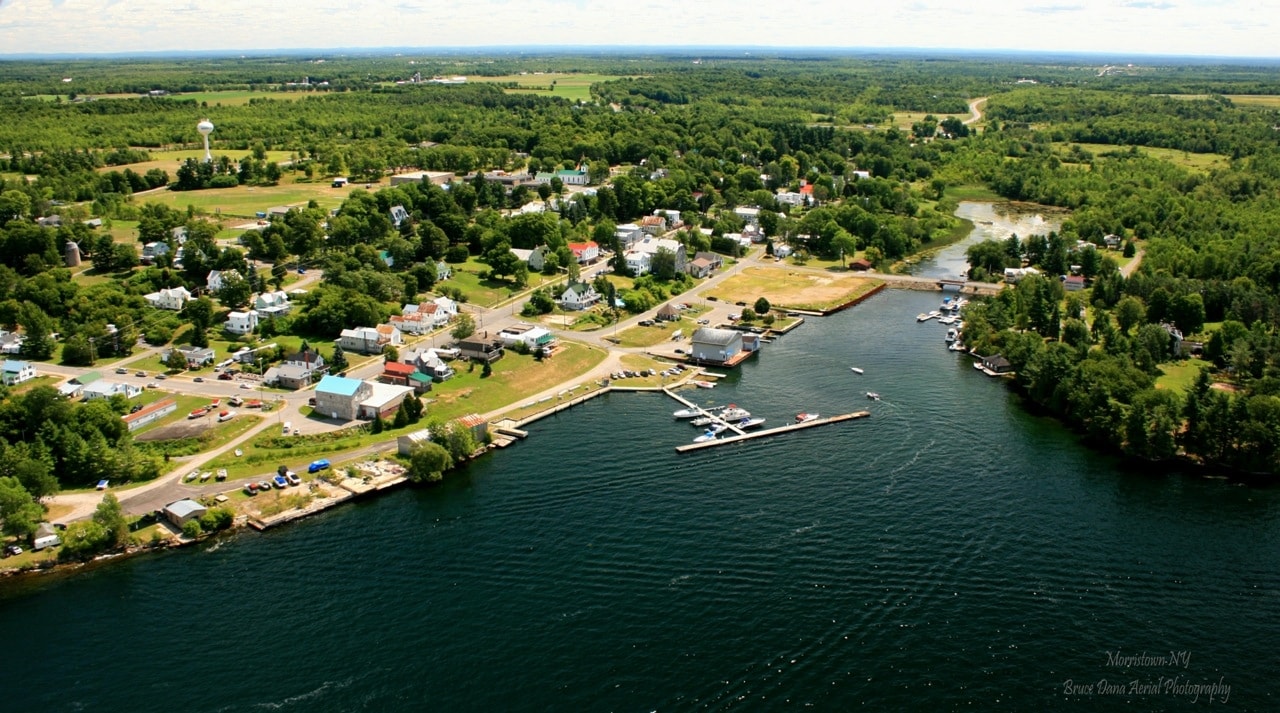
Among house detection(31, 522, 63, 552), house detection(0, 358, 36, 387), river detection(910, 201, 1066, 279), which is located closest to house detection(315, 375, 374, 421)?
house detection(31, 522, 63, 552)

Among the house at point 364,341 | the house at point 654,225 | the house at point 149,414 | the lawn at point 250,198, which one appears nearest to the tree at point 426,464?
the house at point 149,414

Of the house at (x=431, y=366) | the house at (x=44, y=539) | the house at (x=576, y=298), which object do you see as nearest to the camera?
the house at (x=44, y=539)

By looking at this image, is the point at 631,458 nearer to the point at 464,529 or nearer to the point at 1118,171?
the point at 464,529

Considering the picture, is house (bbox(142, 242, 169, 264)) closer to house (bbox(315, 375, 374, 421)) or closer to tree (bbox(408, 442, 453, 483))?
house (bbox(315, 375, 374, 421))

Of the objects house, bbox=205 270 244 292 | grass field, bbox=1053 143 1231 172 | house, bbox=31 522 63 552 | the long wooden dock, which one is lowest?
house, bbox=31 522 63 552

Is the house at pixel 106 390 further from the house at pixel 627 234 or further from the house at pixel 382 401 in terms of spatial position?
the house at pixel 627 234

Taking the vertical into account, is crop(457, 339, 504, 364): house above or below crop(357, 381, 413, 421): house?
above
